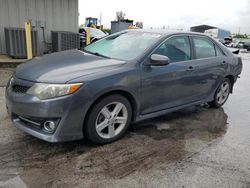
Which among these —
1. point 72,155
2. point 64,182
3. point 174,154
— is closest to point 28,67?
point 72,155

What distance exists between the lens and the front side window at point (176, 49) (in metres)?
4.16

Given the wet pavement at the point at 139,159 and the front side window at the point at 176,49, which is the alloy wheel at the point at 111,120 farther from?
the front side window at the point at 176,49

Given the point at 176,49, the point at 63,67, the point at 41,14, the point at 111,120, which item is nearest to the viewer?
the point at 63,67

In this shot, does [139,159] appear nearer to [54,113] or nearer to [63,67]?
[54,113]

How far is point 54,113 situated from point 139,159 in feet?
3.86

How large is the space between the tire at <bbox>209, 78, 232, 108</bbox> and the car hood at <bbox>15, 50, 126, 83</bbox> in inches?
103

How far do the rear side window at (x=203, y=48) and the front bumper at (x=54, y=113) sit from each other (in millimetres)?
2533

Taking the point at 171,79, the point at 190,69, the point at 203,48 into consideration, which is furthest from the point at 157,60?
the point at 203,48

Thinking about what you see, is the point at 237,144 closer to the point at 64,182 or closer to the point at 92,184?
the point at 92,184

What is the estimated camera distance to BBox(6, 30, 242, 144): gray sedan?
10.3 ft

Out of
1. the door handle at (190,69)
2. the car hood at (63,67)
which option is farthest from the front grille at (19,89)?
the door handle at (190,69)

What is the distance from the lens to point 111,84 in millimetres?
3389

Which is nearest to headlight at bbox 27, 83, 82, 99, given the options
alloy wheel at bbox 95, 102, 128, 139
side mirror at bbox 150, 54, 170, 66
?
alloy wheel at bbox 95, 102, 128, 139

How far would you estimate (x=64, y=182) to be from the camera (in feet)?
9.11
